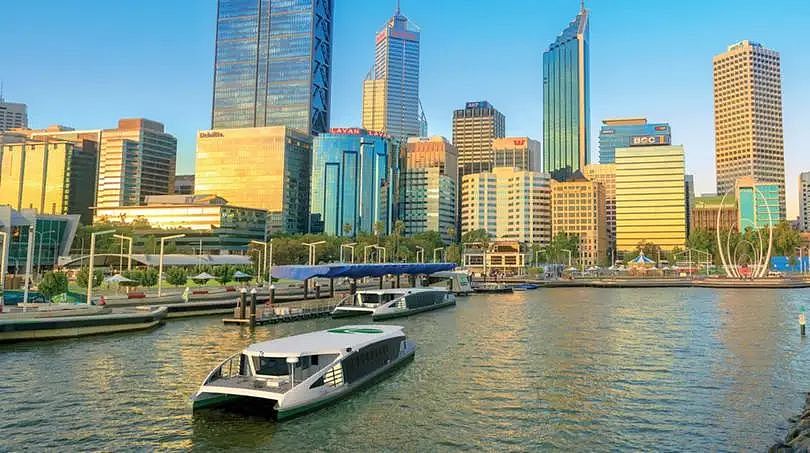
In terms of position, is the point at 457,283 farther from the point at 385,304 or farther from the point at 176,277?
the point at 176,277

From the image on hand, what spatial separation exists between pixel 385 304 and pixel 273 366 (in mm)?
45071

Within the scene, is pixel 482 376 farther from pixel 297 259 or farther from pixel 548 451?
pixel 297 259

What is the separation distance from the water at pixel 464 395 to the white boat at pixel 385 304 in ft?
46.8

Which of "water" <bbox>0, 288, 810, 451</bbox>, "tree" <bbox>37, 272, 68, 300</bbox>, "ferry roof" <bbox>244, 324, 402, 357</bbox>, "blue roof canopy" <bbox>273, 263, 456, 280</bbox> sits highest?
"blue roof canopy" <bbox>273, 263, 456, 280</bbox>

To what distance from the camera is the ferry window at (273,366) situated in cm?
3472

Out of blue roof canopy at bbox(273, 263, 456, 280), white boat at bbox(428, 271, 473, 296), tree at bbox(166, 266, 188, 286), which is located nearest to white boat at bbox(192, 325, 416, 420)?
blue roof canopy at bbox(273, 263, 456, 280)

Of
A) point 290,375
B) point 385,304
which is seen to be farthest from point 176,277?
point 290,375

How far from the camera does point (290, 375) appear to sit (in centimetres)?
3281

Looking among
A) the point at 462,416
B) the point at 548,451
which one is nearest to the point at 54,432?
the point at 462,416

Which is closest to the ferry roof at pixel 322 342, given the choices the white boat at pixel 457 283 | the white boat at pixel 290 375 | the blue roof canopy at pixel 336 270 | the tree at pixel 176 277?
the white boat at pixel 290 375

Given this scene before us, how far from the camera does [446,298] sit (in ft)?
340

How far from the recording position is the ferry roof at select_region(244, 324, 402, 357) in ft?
112

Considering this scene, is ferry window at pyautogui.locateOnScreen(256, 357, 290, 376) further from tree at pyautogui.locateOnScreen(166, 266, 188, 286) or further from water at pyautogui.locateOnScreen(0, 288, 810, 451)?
tree at pyautogui.locateOnScreen(166, 266, 188, 286)

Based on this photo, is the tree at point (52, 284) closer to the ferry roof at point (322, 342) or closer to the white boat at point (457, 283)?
the ferry roof at point (322, 342)
